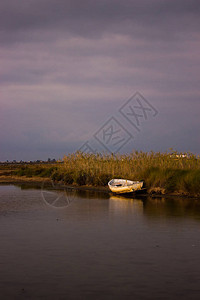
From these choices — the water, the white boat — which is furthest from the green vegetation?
the water

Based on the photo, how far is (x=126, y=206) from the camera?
83.7 ft

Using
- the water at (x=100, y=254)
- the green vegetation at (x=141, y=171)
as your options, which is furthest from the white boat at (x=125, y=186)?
the water at (x=100, y=254)

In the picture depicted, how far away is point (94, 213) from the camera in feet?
73.5

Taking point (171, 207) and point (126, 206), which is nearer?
point (171, 207)

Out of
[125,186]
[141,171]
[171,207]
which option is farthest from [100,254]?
[141,171]

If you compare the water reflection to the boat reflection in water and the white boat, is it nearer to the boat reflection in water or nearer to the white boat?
the boat reflection in water

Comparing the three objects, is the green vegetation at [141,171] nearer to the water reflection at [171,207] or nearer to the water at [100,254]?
the water reflection at [171,207]

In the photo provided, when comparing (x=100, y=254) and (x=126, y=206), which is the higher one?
(x=126, y=206)

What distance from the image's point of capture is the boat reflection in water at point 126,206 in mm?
23094

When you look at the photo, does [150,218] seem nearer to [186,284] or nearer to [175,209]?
[175,209]

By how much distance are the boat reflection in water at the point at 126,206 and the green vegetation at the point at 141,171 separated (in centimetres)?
303

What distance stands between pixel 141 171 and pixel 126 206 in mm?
9738

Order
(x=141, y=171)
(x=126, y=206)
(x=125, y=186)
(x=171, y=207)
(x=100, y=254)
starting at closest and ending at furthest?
(x=100, y=254) → (x=171, y=207) → (x=126, y=206) → (x=125, y=186) → (x=141, y=171)

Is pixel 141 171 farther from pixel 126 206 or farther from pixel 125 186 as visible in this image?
pixel 126 206
